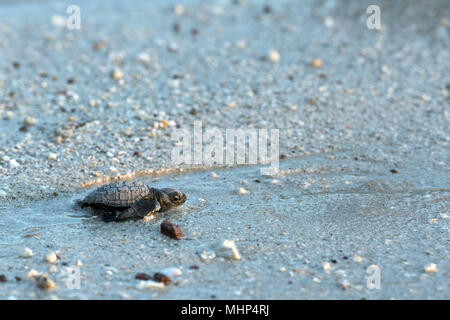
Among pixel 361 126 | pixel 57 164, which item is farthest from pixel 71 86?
pixel 361 126

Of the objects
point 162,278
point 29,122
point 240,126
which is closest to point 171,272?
point 162,278

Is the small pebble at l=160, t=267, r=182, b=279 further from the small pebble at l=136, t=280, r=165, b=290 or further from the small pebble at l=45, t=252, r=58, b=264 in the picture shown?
the small pebble at l=45, t=252, r=58, b=264

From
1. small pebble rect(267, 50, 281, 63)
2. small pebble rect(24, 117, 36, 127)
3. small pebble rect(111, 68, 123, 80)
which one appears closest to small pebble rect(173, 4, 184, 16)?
small pebble rect(267, 50, 281, 63)

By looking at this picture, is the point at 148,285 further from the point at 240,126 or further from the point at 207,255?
the point at 240,126

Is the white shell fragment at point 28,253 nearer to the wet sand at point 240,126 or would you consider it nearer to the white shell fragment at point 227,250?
the wet sand at point 240,126

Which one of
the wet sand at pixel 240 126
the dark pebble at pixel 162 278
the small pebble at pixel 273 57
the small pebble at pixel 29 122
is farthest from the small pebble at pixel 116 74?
the dark pebble at pixel 162 278
